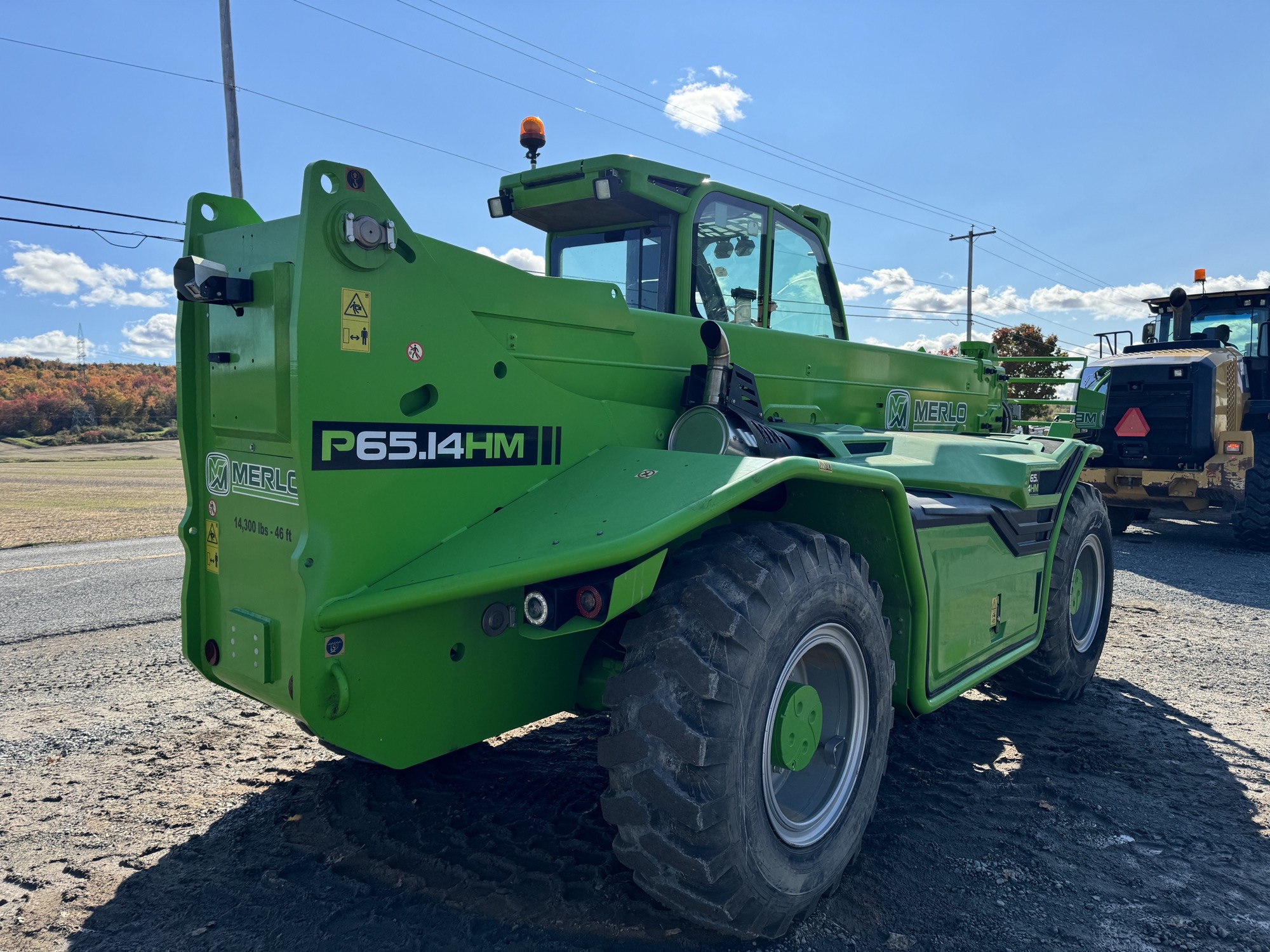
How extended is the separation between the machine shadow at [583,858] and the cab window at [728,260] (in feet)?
7.25

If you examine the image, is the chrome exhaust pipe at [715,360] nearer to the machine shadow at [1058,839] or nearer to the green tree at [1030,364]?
the machine shadow at [1058,839]

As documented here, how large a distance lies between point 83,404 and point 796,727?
166 ft

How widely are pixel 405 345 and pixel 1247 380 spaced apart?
1385cm

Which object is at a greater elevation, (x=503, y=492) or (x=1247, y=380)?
(x=1247, y=380)

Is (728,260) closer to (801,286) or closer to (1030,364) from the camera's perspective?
(801,286)

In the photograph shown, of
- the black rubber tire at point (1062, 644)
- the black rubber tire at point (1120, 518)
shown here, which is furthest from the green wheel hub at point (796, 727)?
the black rubber tire at point (1120, 518)

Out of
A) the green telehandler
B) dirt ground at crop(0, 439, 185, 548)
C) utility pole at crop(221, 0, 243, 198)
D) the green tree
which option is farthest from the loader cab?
the green tree

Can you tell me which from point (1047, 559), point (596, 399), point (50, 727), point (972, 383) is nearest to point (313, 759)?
point (50, 727)

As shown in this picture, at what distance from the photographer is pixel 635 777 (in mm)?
2398

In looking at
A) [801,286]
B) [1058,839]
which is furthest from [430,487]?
[801,286]

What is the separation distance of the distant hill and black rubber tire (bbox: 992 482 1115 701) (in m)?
42.4

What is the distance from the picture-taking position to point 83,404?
145 feet

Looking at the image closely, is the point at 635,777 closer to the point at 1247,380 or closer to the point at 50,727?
the point at 50,727

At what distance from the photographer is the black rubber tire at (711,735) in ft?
7.76
